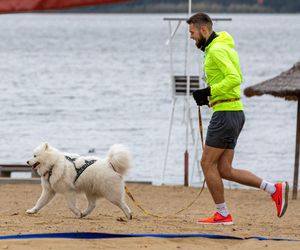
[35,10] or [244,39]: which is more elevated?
[35,10]

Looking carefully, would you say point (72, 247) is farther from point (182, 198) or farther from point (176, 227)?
point (182, 198)

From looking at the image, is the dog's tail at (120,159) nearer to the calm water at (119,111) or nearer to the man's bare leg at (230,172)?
the man's bare leg at (230,172)

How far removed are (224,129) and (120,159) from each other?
1.17m

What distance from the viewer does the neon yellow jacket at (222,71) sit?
34.9 ft

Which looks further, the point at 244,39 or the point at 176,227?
the point at 244,39

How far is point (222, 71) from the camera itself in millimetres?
10680

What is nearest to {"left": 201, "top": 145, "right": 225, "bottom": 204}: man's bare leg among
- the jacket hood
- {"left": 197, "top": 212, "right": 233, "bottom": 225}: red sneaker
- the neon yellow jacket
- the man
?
the man

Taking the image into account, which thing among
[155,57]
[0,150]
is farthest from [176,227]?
[155,57]

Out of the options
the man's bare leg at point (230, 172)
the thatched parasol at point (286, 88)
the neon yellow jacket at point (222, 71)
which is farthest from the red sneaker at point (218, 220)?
the thatched parasol at point (286, 88)

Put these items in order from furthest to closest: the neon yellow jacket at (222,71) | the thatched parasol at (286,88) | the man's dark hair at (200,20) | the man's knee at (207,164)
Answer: the thatched parasol at (286,88), the man's knee at (207,164), the man's dark hair at (200,20), the neon yellow jacket at (222,71)

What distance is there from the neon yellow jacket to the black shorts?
0.06m

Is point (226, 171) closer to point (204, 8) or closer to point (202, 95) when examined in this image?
point (202, 95)

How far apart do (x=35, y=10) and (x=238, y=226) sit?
9.66 ft

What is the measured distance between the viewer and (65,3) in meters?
9.71
